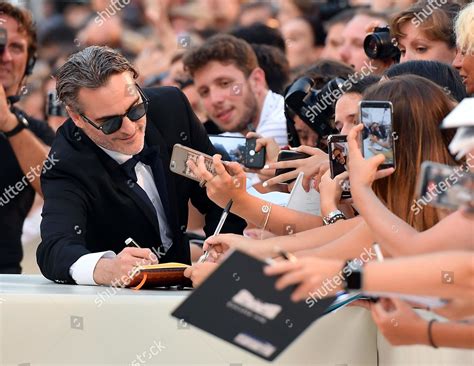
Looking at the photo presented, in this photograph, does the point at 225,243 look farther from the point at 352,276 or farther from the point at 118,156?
the point at 352,276

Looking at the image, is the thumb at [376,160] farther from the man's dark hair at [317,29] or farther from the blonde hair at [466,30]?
the man's dark hair at [317,29]

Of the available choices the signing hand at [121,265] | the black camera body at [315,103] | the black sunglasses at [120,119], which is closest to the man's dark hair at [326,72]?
the black camera body at [315,103]

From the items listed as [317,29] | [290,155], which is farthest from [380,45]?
[317,29]

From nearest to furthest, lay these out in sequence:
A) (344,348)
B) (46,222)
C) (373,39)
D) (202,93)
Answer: (344,348), (46,222), (373,39), (202,93)

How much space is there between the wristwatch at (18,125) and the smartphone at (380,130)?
9.00 ft

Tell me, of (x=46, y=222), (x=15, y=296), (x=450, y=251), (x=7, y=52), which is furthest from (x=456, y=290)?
(x=7, y=52)

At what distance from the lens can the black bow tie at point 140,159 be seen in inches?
179

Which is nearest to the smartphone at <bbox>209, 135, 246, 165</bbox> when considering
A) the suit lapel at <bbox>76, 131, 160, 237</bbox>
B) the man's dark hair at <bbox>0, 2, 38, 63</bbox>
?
the suit lapel at <bbox>76, 131, 160, 237</bbox>

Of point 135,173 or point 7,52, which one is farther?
point 7,52

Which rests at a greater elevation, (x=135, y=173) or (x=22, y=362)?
(x=135, y=173)

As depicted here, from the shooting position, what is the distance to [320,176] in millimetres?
4398

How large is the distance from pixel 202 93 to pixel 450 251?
395cm

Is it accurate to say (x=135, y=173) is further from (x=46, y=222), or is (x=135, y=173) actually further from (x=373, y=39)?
(x=373, y=39)

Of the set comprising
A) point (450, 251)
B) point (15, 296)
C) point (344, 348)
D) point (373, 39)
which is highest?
point (373, 39)
